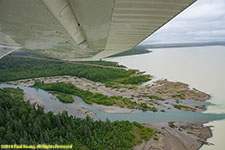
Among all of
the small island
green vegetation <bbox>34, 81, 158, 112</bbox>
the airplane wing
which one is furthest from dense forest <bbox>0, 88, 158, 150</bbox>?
the airplane wing

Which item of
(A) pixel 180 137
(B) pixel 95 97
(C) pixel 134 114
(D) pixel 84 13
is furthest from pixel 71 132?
(D) pixel 84 13

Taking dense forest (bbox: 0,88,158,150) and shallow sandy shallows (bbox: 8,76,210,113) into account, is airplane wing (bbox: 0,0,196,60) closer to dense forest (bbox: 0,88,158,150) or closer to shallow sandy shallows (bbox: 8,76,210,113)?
dense forest (bbox: 0,88,158,150)

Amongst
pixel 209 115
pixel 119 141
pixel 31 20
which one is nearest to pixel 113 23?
pixel 31 20

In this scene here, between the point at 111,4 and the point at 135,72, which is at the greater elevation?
the point at 111,4

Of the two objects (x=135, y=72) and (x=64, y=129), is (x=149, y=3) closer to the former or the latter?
(x=64, y=129)

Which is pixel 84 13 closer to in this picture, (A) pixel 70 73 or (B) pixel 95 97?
(B) pixel 95 97

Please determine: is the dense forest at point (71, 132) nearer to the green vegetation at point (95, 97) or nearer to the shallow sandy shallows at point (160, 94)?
the green vegetation at point (95, 97)

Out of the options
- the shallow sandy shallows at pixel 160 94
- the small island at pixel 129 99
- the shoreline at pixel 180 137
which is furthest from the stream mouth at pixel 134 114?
the shoreline at pixel 180 137
